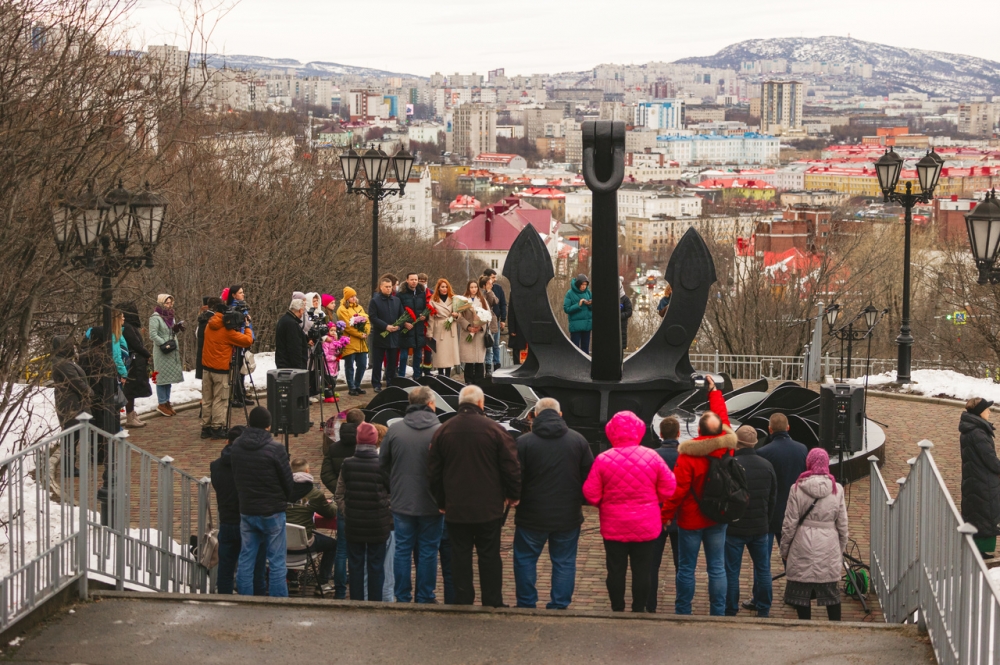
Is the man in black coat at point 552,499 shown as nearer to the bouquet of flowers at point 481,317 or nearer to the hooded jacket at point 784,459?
the hooded jacket at point 784,459

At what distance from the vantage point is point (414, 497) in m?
8.06

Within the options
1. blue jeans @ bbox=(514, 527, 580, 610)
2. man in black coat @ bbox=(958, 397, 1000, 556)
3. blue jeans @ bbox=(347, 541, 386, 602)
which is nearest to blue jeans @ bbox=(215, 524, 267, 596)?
blue jeans @ bbox=(347, 541, 386, 602)

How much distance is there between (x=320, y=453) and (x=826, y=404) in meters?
5.13

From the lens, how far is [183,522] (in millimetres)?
8609

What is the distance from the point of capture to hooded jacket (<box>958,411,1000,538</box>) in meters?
9.70

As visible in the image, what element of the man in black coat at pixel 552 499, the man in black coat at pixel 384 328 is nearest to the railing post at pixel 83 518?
the man in black coat at pixel 552 499

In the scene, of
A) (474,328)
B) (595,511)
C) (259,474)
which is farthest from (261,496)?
(474,328)

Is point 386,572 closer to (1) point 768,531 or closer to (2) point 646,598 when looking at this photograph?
(2) point 646,598

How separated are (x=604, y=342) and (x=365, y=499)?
4610 mm

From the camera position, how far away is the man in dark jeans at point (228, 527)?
8.23m

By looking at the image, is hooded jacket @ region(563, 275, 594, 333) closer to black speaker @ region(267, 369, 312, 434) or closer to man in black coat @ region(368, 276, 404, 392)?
man in black coat @ region(368, 276, 404, 392)

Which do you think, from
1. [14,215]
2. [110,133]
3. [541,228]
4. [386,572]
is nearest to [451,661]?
[386,572]

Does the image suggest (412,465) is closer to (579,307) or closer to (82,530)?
(82,530)

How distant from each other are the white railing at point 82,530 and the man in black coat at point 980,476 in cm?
563
